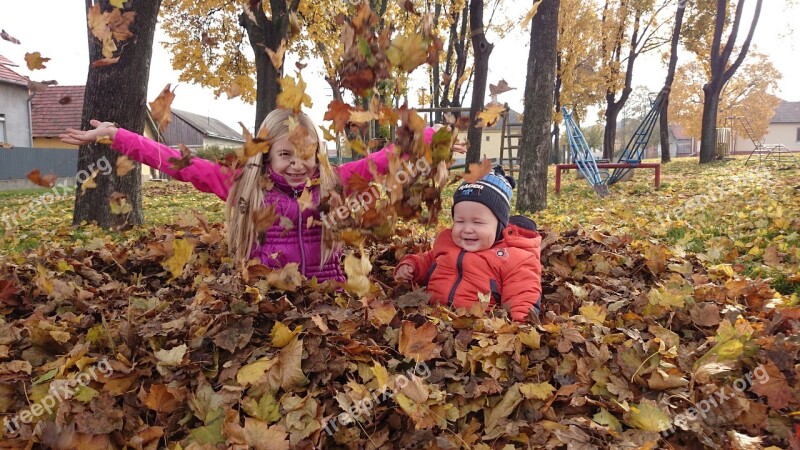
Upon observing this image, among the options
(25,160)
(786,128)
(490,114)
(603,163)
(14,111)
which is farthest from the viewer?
(786,128)

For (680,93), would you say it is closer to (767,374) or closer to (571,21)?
(571,21)

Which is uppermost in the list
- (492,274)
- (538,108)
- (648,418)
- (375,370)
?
(538,108)

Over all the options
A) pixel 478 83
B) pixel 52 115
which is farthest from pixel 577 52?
pixel 52 115

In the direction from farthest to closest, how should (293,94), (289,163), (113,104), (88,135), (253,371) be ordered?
(113,104)
(289,163)
(88,135)
(293,94)
(253,371)

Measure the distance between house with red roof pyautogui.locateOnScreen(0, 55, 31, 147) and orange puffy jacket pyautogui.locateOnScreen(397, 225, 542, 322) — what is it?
75.0ft

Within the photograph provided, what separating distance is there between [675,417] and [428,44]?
1.63 metres

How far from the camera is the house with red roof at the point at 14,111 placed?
20234mm

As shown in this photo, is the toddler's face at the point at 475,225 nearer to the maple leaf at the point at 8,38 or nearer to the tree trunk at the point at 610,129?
the maple leaf at the point at 8,38

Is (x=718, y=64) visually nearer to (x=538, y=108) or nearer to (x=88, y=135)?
(x=538, y=108)

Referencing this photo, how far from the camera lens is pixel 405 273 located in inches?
119

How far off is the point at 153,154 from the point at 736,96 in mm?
45829

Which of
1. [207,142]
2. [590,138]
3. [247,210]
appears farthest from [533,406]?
[590,138]

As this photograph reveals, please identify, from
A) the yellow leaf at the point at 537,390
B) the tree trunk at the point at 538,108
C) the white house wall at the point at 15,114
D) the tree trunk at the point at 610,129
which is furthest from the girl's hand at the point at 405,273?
the white house wall at the point at 15,114

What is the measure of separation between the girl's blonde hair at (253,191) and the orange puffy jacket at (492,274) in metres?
0.63
